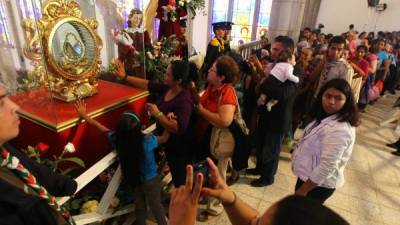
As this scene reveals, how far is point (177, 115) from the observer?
1.89 m

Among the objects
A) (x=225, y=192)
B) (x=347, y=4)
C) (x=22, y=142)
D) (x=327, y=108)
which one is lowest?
(x=22, y=142)

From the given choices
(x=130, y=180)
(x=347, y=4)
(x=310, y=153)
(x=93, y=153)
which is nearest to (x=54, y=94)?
(x=93, y=153)

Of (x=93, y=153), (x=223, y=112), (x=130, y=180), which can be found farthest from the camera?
(x=93, y=153)

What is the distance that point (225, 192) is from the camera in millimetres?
1105

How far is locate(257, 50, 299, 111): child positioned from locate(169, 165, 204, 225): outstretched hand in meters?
1.82

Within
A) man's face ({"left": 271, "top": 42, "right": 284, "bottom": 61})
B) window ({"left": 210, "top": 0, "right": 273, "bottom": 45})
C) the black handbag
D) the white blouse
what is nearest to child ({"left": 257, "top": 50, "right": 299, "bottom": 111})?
man's face ({"left": 271, "top": 42, "right": 284, "bottom": 61})

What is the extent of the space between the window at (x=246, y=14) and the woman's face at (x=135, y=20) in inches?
207

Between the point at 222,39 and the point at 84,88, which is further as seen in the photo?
the point at 222,39

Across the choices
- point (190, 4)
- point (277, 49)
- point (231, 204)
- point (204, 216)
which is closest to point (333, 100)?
point (231, 204)

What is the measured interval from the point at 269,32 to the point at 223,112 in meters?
5.84

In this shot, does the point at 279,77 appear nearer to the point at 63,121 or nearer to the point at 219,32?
the point at 219,32

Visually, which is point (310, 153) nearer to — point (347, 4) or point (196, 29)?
point (196, 29)

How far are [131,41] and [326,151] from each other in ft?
6.64

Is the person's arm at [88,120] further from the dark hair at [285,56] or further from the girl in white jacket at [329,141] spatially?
the dark hair at [285,56]
